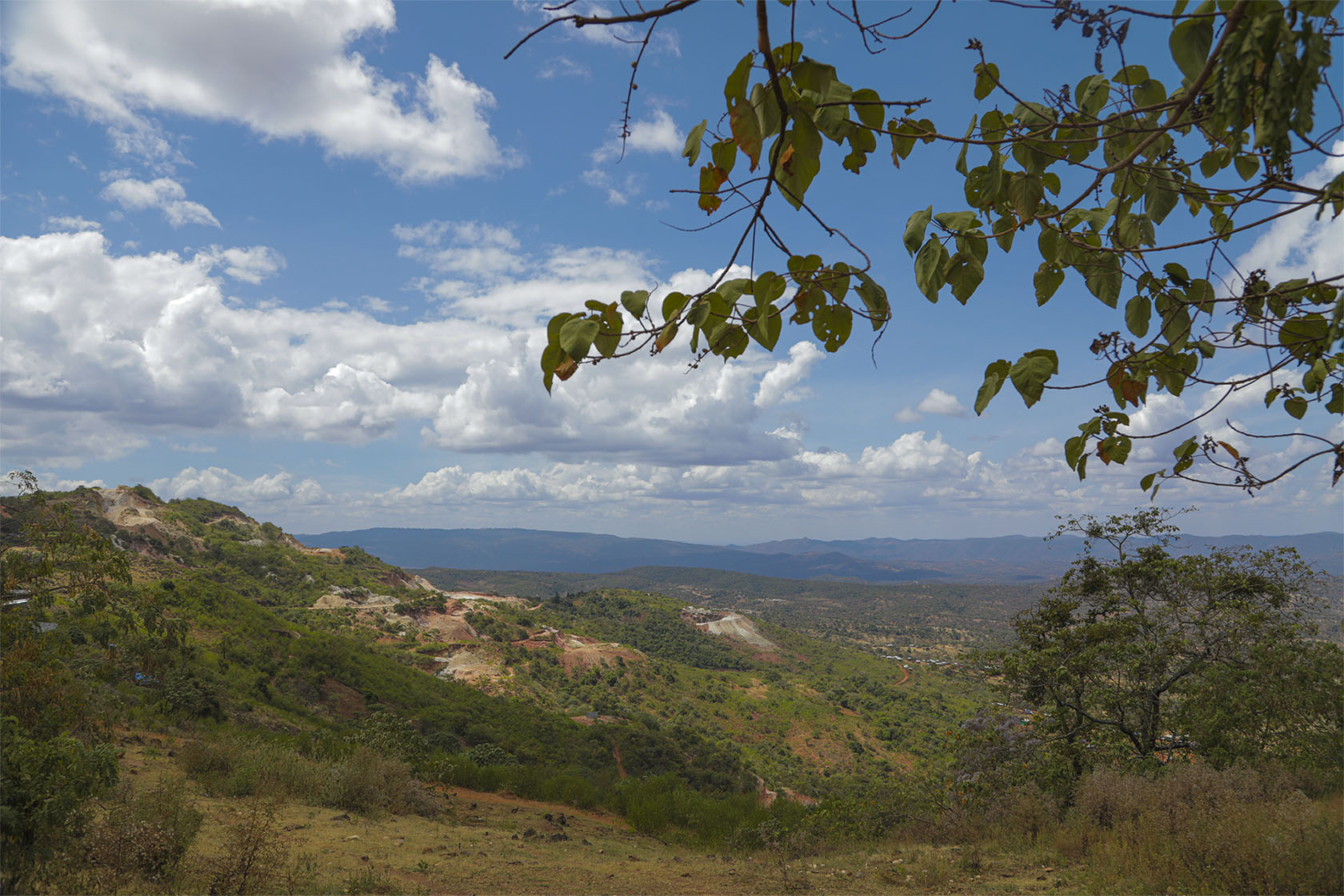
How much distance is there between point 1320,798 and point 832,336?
9101 mm

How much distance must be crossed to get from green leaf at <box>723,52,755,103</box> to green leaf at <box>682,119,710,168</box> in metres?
0.16

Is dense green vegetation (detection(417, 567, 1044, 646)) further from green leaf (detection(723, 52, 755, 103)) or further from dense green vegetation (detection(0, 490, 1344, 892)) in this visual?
green leaf (detection(723, 52, 755, 103))

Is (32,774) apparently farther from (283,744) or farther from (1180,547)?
(1180,547)

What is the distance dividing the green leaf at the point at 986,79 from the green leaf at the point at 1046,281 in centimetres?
58

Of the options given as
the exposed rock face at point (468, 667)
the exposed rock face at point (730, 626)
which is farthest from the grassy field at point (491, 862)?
the exposed rock face at point (730, 626)

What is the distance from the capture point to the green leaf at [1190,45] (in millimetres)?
1385

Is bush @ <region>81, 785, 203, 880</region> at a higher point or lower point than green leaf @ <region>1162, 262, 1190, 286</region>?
lower

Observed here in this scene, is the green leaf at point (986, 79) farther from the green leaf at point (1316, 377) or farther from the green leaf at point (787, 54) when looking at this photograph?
the green leaf at point (1316, 377)

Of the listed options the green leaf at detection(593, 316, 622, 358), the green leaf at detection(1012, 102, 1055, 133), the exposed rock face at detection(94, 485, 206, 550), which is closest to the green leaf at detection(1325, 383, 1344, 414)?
the green leaf at detection(1012, 102, 1055, 133)

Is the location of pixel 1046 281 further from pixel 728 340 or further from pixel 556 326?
pixel 556 326

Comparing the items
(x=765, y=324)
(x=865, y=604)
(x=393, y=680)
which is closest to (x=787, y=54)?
(x=765, y=324)

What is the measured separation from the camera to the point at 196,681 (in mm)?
18562

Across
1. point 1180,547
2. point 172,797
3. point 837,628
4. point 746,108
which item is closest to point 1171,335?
point 746,108

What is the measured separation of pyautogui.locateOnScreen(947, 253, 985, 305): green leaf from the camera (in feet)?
5.63
